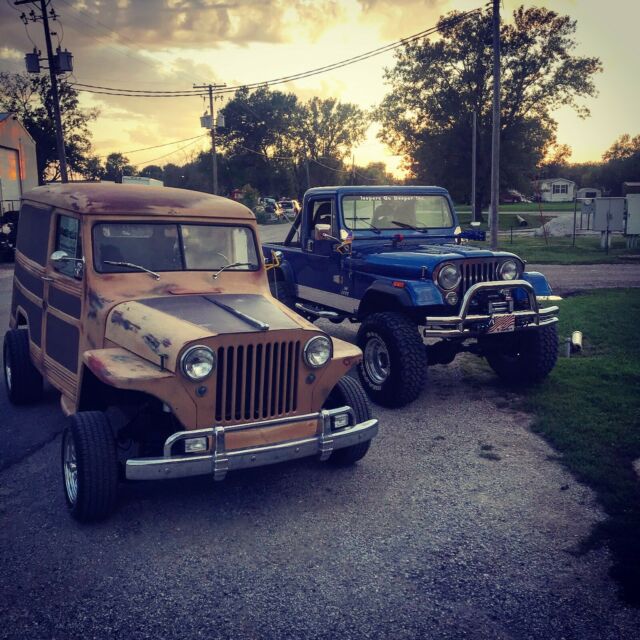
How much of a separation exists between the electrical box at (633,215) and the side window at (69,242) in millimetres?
20980

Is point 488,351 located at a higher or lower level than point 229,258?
lower

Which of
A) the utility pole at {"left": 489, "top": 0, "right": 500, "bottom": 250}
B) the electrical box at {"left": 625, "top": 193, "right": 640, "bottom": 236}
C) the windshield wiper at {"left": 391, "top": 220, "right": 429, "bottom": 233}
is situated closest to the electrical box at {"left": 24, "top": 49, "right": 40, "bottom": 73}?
the utility pole at {"left": 489, "top": 0, "right": 500, "bottom": 250}

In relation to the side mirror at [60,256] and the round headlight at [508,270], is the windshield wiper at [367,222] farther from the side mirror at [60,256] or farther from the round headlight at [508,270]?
the side mirror at [60,256]

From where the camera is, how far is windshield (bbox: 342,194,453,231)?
25.6 feet

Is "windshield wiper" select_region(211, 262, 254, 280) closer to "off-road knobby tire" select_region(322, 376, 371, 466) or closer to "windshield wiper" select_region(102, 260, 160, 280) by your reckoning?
"windshield wiper" select_region(102, 260, 160, 280)

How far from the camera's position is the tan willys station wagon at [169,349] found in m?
3.84

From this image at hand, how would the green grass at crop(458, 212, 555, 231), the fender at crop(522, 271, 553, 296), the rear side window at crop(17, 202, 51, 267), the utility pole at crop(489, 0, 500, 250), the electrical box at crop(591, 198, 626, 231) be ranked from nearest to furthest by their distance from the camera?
the rear side window at crop(17, 202, 51, 267)
the fender at crop(522, 271, 553, 296)
the utility pole at crop(489, 0, 500, 250)
the electrical box at crop(591, 198, 626, 231)
the green grass at crop(458, 212, 555, 231)

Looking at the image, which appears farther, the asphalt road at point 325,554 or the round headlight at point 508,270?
the round headlight at point 508,270

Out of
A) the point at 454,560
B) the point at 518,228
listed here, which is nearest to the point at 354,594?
the point at 454,560

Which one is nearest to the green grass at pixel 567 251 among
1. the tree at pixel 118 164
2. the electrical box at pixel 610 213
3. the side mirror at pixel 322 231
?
Result: the electrical box at pixel 610 213

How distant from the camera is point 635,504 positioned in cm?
425

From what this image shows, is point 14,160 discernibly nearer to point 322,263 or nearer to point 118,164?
point 322,263

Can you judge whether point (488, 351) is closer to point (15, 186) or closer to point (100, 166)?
point (15, 186)

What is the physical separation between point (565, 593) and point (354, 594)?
3.52ft
